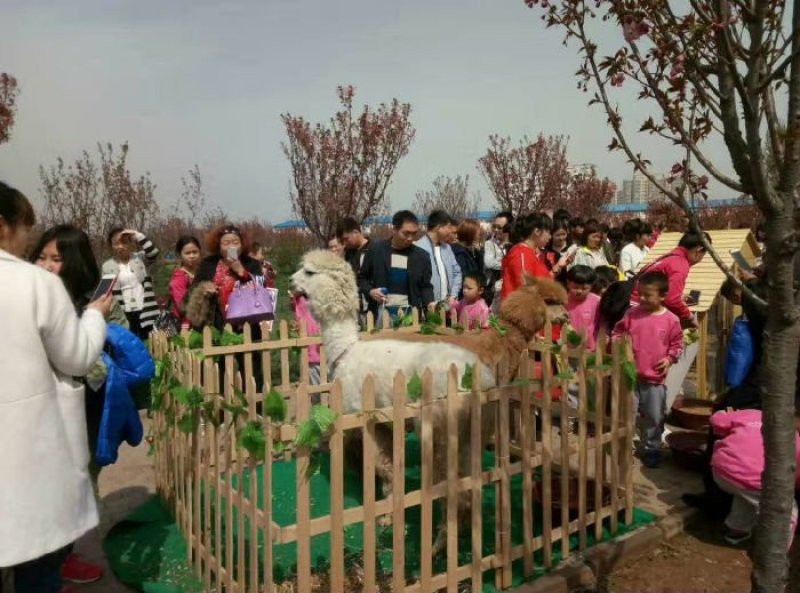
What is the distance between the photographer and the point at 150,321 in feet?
21.9

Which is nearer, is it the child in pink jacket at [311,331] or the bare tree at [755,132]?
the bare tree at [755,132]

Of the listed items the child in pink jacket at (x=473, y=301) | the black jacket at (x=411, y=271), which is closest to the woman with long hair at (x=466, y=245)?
the child in pink jacket at (x=473, y=301)

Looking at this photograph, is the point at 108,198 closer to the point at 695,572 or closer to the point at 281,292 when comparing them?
the point at 281,292

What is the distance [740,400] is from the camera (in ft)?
14.0

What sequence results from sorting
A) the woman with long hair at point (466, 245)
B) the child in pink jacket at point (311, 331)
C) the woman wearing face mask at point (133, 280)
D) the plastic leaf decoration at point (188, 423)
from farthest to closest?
the woman with long hair at point (466, 245) < the woman wearing face mask at point (133, 280) < the child in pink jacket at point (311, 331) < the plastic leaf decoration at point (188, 423)

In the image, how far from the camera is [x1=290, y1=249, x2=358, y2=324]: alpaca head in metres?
3.97

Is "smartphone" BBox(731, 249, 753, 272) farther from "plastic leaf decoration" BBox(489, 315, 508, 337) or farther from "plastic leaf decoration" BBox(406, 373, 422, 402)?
"plastic leaf decoration" BBox(489, 315, 508, 337)

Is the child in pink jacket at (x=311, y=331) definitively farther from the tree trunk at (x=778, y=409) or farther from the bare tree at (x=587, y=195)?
the bare tree at (x=587, y=195)

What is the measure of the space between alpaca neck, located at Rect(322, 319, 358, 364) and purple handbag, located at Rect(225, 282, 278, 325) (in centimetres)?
156

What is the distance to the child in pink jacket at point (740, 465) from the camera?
3.65 meters

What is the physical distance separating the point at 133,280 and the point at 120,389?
13.0ft

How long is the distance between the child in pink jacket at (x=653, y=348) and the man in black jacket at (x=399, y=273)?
1.91m

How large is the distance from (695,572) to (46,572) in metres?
3.43

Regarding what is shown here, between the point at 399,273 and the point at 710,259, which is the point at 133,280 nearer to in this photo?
the point at 399,273
